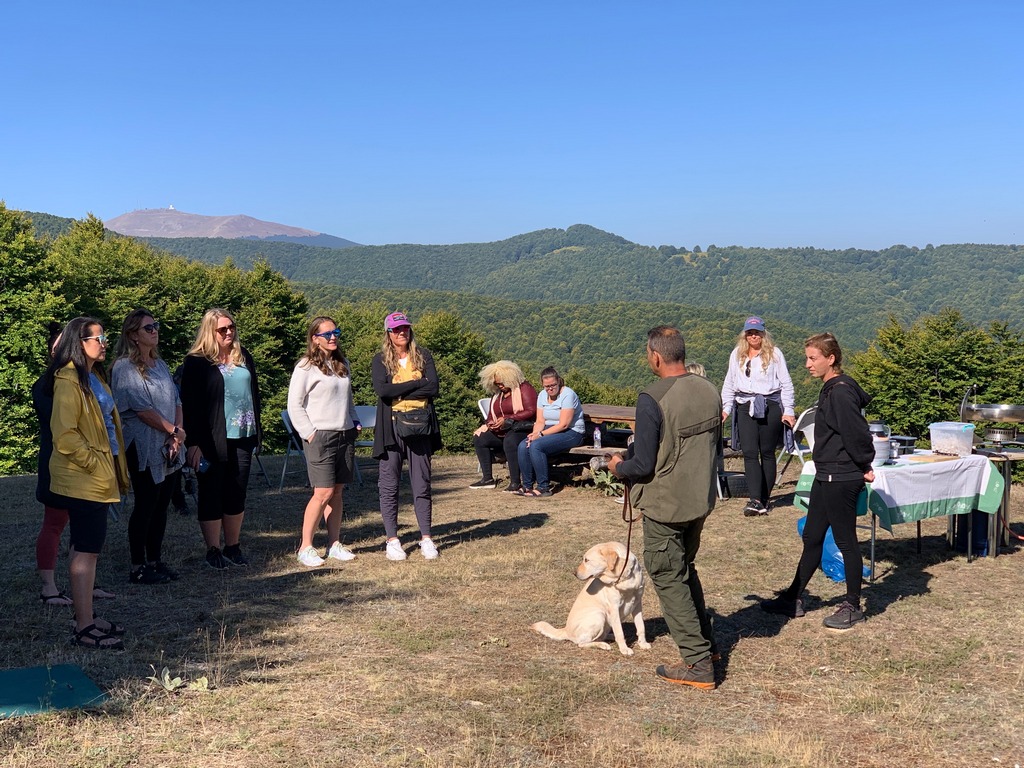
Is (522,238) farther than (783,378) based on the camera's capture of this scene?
Yes

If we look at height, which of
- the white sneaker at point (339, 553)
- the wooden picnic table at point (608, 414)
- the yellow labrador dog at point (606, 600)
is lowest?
the white sneaker at point (339, 553)

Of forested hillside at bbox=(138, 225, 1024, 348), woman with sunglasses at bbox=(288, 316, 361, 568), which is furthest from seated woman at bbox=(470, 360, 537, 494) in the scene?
forested hillside at bbox=(138, 225, 1024, 348)

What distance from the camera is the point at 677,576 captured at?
14.3 feet

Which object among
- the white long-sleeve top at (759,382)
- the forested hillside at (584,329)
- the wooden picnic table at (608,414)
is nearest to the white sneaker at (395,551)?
the white long-sleeve top at (759,382)

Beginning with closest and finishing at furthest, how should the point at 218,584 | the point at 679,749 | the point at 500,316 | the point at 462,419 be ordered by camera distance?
1. the point at 679,749
2. the point at 218,584
3. the point at 462,419
4. the point at 500,316

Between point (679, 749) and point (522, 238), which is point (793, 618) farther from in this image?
point (522, 238)

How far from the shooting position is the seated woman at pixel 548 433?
33.0ft

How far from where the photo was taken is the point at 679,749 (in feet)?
12.0

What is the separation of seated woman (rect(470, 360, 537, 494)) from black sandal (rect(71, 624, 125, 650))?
5.94 m

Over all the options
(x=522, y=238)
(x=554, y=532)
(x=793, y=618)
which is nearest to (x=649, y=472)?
(x=793, y=618)

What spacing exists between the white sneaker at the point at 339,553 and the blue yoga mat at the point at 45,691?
2543 mm

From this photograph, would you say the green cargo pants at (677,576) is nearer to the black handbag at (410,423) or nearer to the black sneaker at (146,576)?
the black handbag at (410,423)

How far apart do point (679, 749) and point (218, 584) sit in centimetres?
369

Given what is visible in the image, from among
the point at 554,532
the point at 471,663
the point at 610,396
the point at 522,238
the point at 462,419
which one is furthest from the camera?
the point at 522,238
